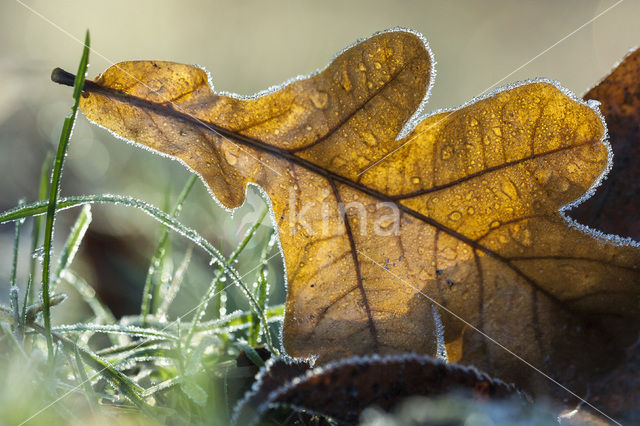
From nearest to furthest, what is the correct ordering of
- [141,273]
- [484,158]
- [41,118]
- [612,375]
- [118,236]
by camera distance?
1. [612,375]
2. [484,158]
3. [141,273]
4. [118,236]
5. [41,118]

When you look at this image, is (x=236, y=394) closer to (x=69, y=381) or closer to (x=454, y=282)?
(x=69, y=381)

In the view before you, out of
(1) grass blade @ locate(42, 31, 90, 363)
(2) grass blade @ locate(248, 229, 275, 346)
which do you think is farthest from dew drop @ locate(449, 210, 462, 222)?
(1) grass blade @ locate(42, 31, 90, 363)

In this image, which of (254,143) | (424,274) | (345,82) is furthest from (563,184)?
(254,143)

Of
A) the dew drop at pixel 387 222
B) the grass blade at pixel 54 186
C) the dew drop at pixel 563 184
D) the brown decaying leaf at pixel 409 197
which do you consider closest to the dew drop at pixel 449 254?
the brown decaying leaf at pixel 409 197

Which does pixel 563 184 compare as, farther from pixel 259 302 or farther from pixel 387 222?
pixel 259 302

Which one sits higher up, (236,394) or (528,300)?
(528,300)

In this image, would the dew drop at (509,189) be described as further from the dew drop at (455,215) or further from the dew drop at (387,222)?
the dew drop at (387,222)

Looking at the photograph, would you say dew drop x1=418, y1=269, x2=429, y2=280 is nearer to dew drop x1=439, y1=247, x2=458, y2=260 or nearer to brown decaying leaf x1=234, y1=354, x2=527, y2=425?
dew drop x1=439, y1=247, x2=458, y2=260

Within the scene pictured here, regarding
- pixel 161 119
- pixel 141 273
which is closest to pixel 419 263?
pixel 161 119
